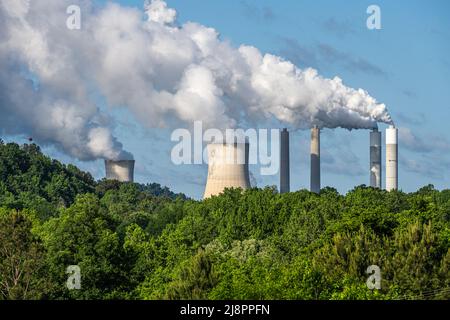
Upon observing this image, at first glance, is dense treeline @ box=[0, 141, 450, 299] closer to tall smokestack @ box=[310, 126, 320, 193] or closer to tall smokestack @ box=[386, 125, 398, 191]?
tall smokestack @ box=[386, 125, 398, 191]

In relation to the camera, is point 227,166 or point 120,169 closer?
point 227,166

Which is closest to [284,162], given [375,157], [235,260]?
[375,157]

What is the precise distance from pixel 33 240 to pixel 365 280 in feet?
53.2

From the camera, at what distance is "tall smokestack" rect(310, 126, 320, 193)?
490 feet

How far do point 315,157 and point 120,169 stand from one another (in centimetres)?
3458

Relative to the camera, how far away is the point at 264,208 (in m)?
115

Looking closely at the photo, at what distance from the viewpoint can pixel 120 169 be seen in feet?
587

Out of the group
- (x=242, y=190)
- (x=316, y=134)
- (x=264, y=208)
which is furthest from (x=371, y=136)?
(x=264, y=208)

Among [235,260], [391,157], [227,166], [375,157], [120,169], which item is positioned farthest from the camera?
[120,169]

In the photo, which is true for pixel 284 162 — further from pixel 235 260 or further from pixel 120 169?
pixel 235 260

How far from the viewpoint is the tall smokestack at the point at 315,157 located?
490 feet

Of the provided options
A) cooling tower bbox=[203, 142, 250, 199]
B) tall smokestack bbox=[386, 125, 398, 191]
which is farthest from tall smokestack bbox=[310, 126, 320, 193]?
cooling tower bbox=[203, 142, 250, 199]

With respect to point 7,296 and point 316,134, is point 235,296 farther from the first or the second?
point 316,134

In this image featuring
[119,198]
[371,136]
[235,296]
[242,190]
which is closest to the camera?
[235,296]
